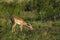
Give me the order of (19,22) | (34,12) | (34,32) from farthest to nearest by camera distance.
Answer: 1. (34,12)
2. (19,22)
3. (34,32)

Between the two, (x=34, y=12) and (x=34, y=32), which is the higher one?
(x=34, y=12)

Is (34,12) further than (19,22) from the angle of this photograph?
Yes

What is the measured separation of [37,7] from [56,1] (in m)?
1.58

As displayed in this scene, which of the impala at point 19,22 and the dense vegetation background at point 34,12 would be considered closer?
the impala at point 19,22

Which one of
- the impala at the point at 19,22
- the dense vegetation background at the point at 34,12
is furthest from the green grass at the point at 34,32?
the impala at the point at 19,22

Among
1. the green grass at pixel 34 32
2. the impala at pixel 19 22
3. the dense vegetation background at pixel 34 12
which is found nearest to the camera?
the green grass at pixel 34 32

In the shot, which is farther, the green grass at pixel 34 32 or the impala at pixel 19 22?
the impala at pixel 19 22

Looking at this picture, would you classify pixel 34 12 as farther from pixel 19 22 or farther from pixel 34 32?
pixel 34 32

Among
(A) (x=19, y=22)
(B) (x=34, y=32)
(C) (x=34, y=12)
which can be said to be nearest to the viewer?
(B) (x=34, y=32)

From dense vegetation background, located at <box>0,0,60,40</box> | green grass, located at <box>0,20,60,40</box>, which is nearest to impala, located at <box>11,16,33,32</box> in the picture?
green grass, located at <box>0,20,60,40</box>

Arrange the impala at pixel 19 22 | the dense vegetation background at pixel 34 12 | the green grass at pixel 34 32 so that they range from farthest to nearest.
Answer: the dense vegetation background at pixel 34 12
the impala at pixel 19 22
the green grass at pixel 34 32

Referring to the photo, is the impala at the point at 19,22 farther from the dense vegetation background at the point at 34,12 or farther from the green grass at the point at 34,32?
the dense vegetation background at the point at 34,12

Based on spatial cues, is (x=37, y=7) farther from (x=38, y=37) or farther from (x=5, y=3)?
(x=38, y=37)

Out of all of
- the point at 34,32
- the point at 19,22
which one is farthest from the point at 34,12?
the point at 34,32
